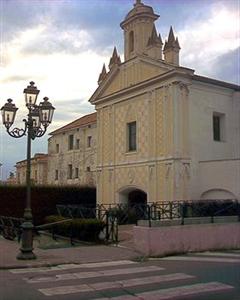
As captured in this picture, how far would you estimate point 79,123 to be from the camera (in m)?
58.7

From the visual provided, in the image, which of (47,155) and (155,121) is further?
(47,155)

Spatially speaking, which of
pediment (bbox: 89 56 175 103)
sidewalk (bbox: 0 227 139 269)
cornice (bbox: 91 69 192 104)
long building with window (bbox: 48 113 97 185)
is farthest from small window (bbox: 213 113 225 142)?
long building with window (bbox: 48 113 97 185)

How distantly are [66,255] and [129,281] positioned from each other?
14.9 feet

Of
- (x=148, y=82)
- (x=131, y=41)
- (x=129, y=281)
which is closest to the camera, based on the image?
(x=129, y=281)

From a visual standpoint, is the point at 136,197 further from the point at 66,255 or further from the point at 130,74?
the point at 66,255

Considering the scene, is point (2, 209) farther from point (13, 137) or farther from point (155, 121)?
point (13, 137)

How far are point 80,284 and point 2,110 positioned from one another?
21.8 feet

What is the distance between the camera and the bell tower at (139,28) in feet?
99.7

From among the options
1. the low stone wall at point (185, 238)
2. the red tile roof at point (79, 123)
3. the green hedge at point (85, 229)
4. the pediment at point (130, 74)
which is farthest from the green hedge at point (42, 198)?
the red tile roof at point (79, 123)

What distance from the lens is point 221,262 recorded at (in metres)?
13.9

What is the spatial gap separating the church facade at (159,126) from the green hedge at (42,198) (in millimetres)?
1176

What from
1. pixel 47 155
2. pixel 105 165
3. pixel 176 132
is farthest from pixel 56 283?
pixel 47 155

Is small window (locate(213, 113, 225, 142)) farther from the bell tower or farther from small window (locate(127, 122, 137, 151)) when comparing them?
the bell tower

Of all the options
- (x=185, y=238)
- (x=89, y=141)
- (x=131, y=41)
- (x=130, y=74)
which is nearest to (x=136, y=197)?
(x=130, y=74)
